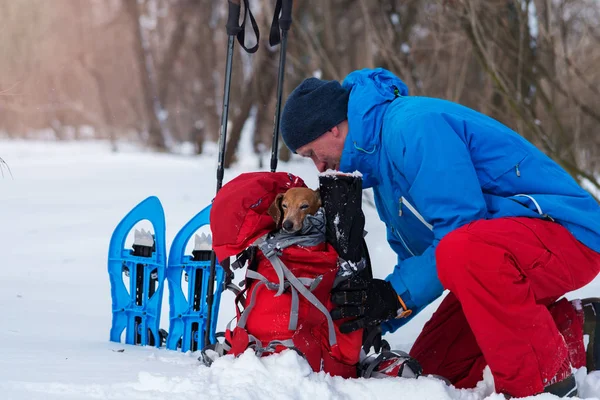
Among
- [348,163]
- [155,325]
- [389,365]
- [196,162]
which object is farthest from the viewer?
[196,162]

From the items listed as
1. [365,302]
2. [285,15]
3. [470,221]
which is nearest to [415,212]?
[470,221]

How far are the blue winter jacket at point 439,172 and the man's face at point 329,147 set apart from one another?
0.06 m

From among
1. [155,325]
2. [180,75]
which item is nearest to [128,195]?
[155,325]

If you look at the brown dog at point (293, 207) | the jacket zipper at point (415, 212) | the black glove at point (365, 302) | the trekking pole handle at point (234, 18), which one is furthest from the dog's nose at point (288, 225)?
the trekking pole handle at point (234, 18)

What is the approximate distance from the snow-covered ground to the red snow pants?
0.14m

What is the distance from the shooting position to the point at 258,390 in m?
1.98

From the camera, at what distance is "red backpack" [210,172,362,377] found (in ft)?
7.55

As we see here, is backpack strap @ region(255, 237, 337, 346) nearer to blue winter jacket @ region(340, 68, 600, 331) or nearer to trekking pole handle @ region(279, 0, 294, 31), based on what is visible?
blue winter jacket @ region(340, 68, 600, 331)

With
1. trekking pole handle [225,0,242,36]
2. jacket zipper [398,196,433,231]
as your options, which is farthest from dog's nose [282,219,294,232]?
trekking pole handle [225,0,242,36]

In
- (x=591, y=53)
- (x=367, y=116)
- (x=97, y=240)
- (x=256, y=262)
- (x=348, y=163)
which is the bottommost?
(x=97, y=240)

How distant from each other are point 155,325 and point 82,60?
51.3ft

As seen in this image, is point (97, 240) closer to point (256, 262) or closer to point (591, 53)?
point (256, 262)

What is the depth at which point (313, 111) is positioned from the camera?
2.46 metres

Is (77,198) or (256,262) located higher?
(256,262)
